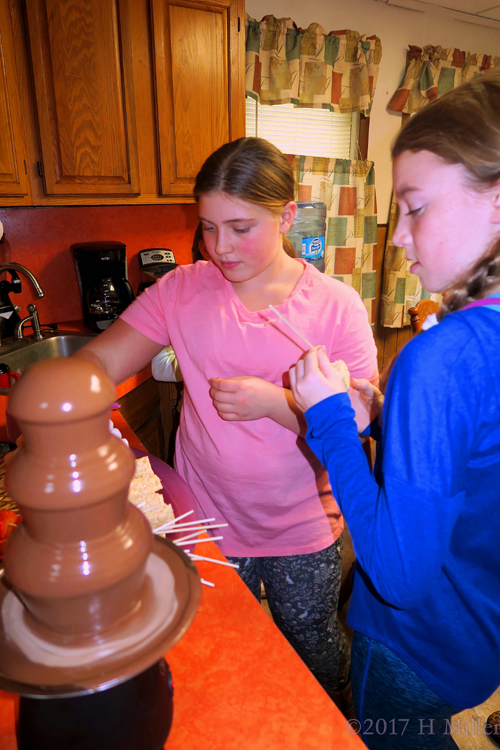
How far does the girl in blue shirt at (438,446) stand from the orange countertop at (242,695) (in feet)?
0.20

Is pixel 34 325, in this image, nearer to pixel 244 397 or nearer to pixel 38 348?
pixel 38 348

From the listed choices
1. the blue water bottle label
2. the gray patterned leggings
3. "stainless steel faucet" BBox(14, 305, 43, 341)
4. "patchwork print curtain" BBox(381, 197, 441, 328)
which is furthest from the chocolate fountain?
"patchwork print curtain" BBox(381, 197, 441, 328)

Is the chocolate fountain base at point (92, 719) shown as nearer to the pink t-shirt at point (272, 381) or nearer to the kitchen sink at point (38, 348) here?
the pink t-shirt at point (272, 381)

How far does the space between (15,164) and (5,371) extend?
0.90m

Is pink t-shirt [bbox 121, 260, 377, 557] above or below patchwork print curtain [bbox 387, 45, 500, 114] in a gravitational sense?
below

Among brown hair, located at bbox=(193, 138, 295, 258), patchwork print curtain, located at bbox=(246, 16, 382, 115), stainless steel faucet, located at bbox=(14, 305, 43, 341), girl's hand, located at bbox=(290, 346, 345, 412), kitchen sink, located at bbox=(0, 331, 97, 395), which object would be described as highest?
patchwork print curtain, located at bbox=(246, 16, 382, 115)

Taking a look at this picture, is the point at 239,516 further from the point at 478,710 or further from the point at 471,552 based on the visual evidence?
the point at 478,710

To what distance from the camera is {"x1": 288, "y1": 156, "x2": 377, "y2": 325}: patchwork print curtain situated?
3.55 meters

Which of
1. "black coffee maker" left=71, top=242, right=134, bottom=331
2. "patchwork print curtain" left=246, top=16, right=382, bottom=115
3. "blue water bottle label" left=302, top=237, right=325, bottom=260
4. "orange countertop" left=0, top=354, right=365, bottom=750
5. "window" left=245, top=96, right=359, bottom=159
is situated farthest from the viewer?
"blue water bottle label" left=302, top=237, right=325, bottom=260

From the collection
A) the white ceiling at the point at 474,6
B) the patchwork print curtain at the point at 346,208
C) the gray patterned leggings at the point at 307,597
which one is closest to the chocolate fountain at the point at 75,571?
the gray patterned leggings at the point at 307,597

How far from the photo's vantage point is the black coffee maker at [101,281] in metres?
2.48

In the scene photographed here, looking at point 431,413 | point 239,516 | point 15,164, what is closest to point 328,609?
point 239,516

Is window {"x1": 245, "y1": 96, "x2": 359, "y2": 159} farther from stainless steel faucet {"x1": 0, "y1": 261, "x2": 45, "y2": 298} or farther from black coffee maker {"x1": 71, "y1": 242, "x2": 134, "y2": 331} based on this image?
stainless steel faucet {"x1": 0, "y1": 261, "x2": 45, "y2": 298}

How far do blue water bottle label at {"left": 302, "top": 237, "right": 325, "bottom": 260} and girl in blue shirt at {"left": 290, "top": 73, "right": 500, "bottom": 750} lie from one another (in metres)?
2.81
